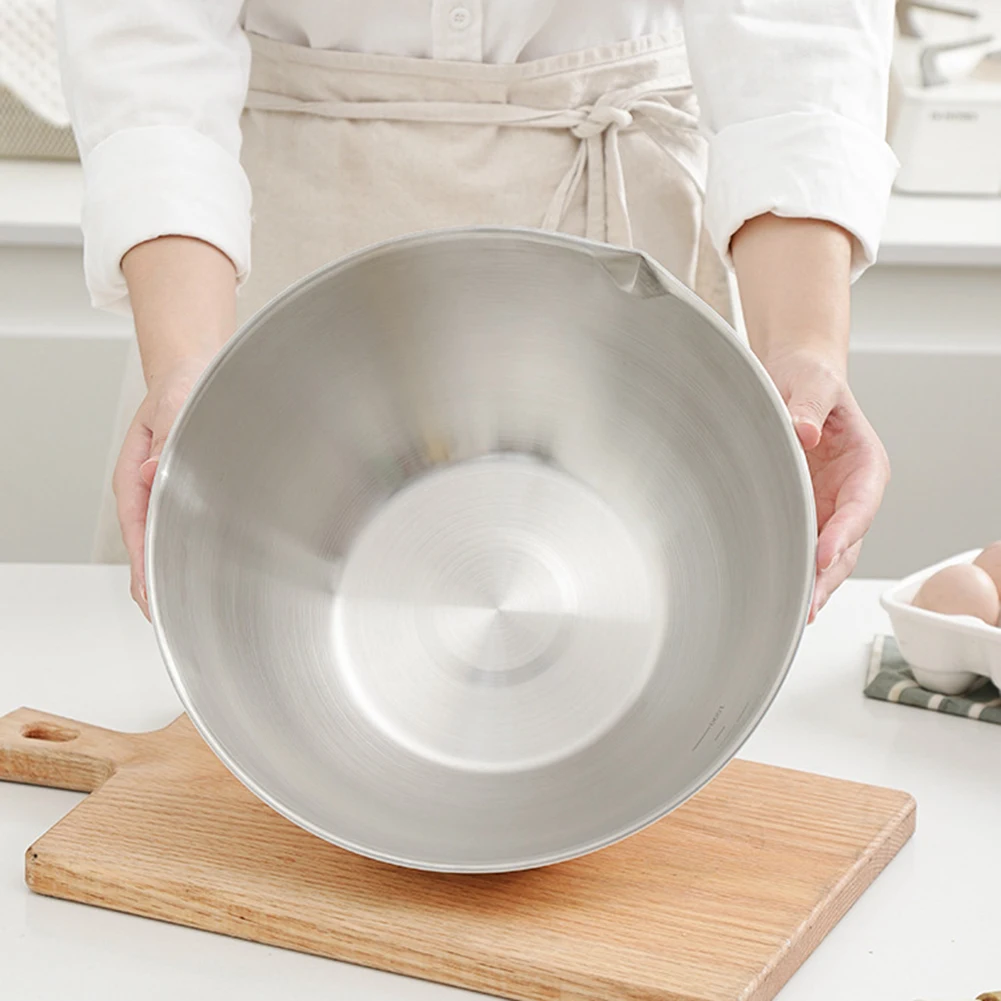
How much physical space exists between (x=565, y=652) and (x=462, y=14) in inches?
18.1

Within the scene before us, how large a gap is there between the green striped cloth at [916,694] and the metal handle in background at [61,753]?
411 millimetres

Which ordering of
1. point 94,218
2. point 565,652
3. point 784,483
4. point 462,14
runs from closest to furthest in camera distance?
point 784,483 → point 565,652 → point 94,218 → point 462,14

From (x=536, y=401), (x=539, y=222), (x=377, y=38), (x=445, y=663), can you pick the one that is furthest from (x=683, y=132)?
(x=445, y=663)

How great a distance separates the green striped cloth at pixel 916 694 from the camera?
0.83 m

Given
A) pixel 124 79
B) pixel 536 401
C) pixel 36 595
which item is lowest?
pixel 36 595

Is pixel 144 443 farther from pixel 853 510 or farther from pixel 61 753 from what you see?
pixel 853 510

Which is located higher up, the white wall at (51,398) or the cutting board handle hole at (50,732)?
the cutting board handle hole at (50,732)

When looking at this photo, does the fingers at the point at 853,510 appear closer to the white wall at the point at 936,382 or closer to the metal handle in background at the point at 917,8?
the white wall at the point at 936,382

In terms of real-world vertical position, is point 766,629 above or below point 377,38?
below

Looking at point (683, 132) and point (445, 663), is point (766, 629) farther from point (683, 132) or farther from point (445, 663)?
point (683, 132)

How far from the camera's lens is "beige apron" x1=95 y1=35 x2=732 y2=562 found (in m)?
1.00

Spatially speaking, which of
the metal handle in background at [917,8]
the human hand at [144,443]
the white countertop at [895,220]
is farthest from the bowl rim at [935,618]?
the metal handle in background at [917,8]

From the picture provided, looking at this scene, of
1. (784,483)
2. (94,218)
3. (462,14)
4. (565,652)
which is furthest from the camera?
(462,14)

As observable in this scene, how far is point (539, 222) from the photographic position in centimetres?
104
